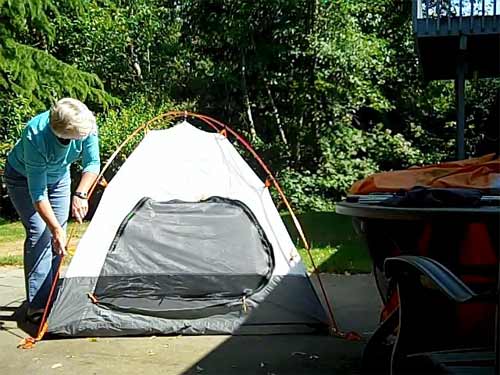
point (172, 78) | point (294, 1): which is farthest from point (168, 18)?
point (294, 1)

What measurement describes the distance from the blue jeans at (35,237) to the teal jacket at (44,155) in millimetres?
75

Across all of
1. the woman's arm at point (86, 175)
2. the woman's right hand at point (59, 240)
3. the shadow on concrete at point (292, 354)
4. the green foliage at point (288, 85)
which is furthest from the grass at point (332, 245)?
the woman's right hand at point (59, 240)

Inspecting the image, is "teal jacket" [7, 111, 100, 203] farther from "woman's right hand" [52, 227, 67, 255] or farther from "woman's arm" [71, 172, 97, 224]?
"woman's right hand" [52, 227, 67, 255]

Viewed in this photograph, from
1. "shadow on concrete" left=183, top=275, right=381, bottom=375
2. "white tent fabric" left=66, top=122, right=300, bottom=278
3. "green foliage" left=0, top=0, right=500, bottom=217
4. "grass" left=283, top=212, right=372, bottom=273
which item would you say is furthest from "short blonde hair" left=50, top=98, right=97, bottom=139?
"green foliage" left=0, top=0, right=500, bottom=217

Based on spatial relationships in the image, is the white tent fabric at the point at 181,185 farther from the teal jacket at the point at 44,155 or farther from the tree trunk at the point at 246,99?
the tree trunk at the point at 246,99

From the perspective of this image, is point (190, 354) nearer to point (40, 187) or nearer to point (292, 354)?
point (292, 354)

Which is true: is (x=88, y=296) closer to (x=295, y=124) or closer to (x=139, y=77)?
(x=295, y=124)

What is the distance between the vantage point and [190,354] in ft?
11.7

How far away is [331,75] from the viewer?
10.9 metres

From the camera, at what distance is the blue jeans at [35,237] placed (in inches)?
161

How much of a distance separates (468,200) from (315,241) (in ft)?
15.2

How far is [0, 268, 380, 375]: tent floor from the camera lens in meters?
3.34

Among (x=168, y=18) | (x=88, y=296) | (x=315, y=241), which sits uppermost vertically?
(x=168, y=18)

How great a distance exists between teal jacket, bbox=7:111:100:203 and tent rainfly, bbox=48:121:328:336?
12.2 inches
